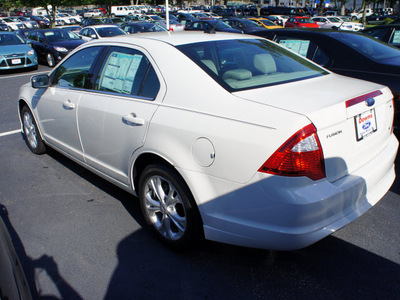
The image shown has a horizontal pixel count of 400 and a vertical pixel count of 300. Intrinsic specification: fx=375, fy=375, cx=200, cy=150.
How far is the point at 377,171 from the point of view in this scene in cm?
263

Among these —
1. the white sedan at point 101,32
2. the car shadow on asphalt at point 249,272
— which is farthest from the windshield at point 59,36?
the car shadow on asphalt at point 249,272

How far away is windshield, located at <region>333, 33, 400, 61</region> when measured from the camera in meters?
4.95

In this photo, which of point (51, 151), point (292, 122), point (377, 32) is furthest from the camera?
point (377, 32)

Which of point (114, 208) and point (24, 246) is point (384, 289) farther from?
point (24, 246)

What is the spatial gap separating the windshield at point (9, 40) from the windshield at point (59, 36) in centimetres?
119

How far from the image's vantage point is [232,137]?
2293mm

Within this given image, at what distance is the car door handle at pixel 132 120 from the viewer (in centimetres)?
288

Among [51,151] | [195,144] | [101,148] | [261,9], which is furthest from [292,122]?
[261,9]

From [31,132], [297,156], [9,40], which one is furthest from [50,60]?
[297,156]

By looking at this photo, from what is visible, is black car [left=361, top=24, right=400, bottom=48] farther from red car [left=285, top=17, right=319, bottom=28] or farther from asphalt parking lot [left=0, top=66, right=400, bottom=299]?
red car [left=285, top=17, right=319, bottom=28]

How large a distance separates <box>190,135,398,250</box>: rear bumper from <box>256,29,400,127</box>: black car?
8.15ft

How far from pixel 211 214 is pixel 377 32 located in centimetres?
690

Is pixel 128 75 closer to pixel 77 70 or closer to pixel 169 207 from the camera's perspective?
pixel 77 70

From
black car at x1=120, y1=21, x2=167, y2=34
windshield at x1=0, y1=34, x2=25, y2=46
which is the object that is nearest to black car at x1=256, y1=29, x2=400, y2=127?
windshield at x1=0, y1=34, x2=25, y2=46
